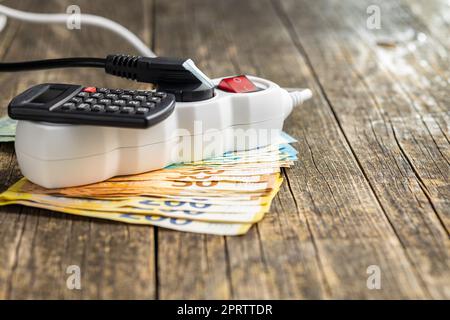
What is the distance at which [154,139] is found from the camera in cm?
99

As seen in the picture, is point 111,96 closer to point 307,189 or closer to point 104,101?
point 104,101

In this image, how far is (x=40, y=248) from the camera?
86 centimetres

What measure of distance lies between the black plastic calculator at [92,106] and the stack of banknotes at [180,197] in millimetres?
95

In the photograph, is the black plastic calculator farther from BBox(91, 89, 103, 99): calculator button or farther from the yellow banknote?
the yellow banknote

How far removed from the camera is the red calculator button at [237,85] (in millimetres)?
1072

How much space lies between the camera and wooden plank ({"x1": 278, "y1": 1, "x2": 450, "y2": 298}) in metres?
0.89

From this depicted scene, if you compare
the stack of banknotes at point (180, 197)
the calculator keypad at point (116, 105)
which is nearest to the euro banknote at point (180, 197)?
the stack of banknotes at point (180, 197)

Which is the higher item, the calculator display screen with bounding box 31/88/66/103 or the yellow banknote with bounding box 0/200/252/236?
the calculator display screen with bounding box 31/88/66/103

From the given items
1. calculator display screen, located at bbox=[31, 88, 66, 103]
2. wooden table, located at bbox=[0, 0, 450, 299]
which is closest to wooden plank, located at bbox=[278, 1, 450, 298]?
wooden table, located at bbox=[0, 0, 450, 299]

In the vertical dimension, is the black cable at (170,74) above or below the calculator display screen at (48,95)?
below

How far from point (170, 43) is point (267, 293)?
98cm

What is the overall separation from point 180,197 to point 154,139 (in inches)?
3.3

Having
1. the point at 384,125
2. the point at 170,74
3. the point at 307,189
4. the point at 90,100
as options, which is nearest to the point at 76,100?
the point at 90,100

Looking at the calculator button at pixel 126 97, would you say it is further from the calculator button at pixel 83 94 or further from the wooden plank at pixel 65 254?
the wooden plank at pixel 65 254
